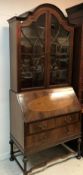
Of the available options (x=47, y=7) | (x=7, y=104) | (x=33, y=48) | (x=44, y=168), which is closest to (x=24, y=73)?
(x=33, y=48)

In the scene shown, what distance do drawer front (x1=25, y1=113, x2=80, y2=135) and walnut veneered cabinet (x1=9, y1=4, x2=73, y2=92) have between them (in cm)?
44

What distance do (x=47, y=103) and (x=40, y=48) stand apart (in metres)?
0.68

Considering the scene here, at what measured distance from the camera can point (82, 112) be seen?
2.75m

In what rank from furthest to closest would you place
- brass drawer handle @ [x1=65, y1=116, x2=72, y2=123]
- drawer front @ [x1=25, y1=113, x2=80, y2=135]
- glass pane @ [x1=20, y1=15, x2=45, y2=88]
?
brass drawer handle @ [x1=65, y1=116, x2=72, y2=123]
glass pane @ [x1=20, y1=15, x2=45, y2=88]
drawer front @ [x1=25, y1=113, x2=80, y2=135]

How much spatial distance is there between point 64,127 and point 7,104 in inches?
32.3

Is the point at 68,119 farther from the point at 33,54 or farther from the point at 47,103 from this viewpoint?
the point at 33,54

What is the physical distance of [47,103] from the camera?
2.54 m

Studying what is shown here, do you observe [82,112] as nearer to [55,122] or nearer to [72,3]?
[55,122]

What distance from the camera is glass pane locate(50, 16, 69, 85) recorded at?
104 inches

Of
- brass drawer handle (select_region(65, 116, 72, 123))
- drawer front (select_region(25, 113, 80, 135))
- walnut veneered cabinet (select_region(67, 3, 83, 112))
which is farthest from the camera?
walnut veneered cabinet (select_region(67, 3, 83, 112))

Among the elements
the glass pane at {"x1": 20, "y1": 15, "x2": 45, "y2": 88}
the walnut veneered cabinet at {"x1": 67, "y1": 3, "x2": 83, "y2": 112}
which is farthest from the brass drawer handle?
the glass pane at {"x1": 20, "y1": 15, "x2": 45, "y2": 88}

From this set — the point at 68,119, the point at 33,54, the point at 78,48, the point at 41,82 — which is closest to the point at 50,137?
the point at 68,119

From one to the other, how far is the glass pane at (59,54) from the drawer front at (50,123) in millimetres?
483

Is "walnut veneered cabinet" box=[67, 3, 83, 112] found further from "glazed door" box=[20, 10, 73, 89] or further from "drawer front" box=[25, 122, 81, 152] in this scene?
"drawer front" box=[25, 122, 81, 152]
